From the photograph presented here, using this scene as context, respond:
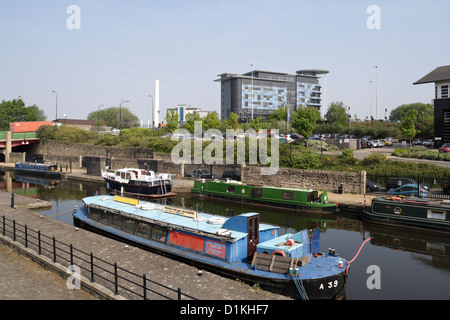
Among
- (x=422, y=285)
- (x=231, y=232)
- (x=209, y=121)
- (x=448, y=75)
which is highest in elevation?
(x=448, y=75)

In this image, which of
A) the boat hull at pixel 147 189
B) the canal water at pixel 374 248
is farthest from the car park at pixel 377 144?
the boat hull at pixel 147 189

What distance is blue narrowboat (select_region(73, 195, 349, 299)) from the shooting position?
1354 centimetres

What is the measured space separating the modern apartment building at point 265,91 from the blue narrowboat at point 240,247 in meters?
119

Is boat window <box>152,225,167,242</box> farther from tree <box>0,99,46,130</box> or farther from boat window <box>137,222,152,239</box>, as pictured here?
tree <box>0,99,46,130</box>

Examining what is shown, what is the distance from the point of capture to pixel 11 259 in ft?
52.4

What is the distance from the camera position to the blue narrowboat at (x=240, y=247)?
13.5 meters

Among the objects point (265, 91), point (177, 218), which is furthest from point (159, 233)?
point (265, 91)

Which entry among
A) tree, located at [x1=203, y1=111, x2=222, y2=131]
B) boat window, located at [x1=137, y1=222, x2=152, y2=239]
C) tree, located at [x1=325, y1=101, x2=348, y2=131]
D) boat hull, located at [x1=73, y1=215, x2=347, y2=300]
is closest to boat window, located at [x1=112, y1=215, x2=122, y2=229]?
boat window, located at [x1=137, y1=222, x2=152, y2=239]

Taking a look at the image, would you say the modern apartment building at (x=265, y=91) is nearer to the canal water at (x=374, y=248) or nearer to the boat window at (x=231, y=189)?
the boat window at (x=231, y=189)

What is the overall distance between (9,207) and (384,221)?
26.3 metres

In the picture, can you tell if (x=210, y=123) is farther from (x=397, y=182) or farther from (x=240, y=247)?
(x=240, y=247)

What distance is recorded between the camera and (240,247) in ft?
50.3
